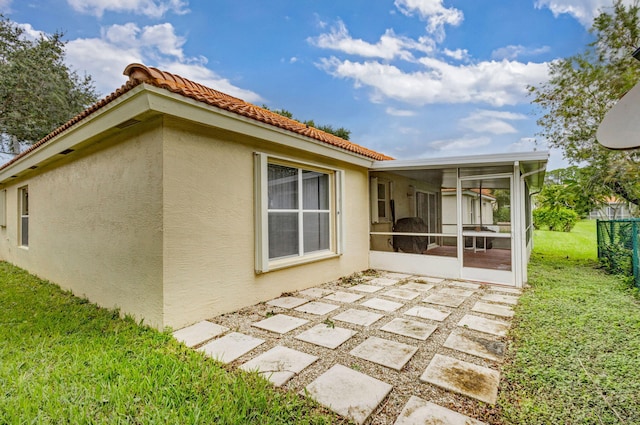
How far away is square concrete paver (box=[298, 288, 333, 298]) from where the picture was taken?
587 centimetres

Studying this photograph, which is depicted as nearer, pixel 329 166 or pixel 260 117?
pixel 260 117

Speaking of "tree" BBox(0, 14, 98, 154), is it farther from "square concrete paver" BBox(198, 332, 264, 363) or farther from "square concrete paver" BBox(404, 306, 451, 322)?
"square concrete paver" BBox(404, 306, 451, 322)

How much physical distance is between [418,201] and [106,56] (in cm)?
1362

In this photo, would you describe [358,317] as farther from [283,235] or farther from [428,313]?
[283,235]

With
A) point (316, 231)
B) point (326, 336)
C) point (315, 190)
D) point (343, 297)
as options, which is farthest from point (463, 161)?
point (326, 336)

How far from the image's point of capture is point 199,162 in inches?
174

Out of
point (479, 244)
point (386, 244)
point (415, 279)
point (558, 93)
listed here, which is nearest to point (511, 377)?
point (415, 279)

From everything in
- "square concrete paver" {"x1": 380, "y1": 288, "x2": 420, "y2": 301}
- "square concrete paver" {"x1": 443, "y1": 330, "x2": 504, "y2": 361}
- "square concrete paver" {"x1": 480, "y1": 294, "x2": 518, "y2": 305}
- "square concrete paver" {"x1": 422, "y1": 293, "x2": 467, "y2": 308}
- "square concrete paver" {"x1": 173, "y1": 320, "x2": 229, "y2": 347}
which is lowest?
"square concrete paver" {"x1": 480, "y1": 294, "x2": 518, "y2": 305}

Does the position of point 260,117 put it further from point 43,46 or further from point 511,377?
point 43,46

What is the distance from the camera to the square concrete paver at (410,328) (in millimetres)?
3949

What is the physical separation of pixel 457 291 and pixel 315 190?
3.67 m

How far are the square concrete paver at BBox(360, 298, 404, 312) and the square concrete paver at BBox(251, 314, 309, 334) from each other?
1.35 metres

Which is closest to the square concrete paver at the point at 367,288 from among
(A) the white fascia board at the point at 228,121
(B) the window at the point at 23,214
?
(A) the white fascia board at the point at 228,121

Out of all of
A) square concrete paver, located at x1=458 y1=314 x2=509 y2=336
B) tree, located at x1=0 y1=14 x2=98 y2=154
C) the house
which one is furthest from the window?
square concrete paver, located at x1=458 y1=314 x2=509 y2=336
